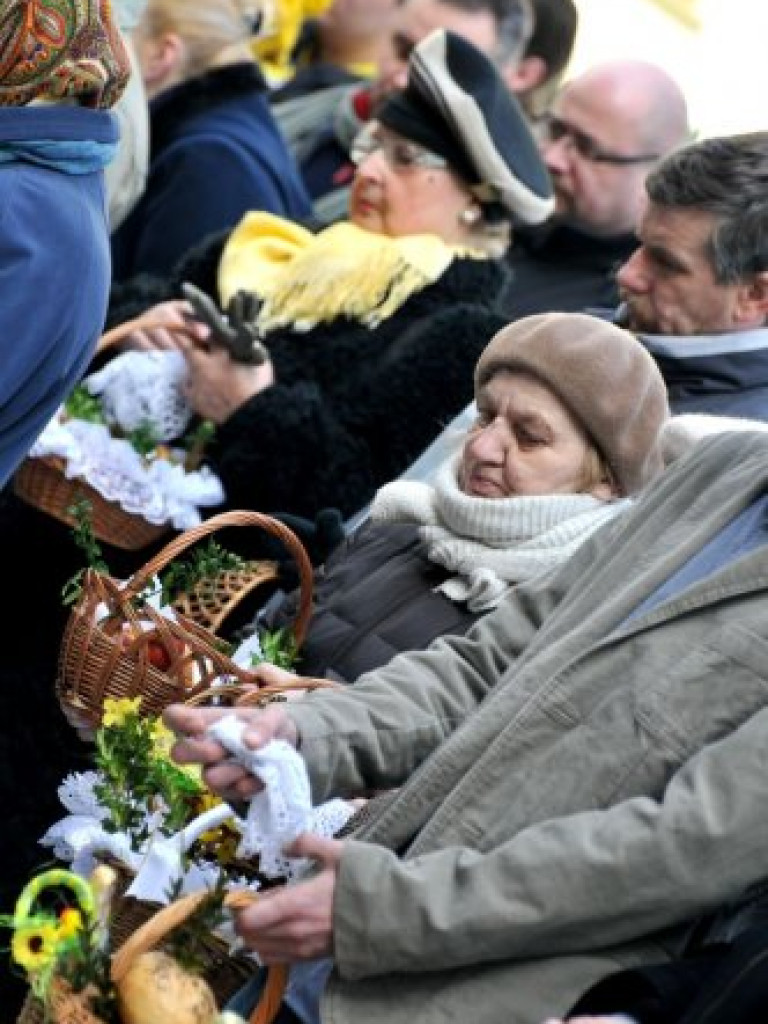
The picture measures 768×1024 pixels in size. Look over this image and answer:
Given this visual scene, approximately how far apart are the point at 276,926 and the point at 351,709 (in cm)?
36

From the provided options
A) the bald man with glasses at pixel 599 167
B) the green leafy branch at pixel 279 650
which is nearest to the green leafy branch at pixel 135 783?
Answer: the green leafy branch at pixel 279 650

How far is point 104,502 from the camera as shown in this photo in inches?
157

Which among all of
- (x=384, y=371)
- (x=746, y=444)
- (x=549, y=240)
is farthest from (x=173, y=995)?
(x=549, y=240)

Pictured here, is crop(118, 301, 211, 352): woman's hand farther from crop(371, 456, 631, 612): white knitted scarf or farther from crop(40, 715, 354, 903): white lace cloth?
crop(40, 715, 354, 903): white lace cloth

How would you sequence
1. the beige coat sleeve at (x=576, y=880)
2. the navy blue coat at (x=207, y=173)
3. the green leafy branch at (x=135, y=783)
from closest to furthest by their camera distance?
1. the beige coat sleeve at (x=576, y=880)
2. the green leafy branch at (x=135, y=783)
3. the navy blue coat at (x=207, y=173)

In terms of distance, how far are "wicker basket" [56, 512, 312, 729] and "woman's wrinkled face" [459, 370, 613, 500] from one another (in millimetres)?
361

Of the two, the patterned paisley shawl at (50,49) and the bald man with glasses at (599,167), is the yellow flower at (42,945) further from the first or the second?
the bald man with glasses at (599,167)

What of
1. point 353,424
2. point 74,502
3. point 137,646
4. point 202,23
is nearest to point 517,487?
point 137,646

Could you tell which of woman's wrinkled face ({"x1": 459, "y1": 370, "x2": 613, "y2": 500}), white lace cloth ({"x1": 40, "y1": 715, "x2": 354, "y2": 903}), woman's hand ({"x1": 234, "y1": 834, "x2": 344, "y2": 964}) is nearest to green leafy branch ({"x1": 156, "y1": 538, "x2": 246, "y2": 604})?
woman's wrinkled face ({"x1": 459, "y1": 370, "x2": 613, "y2": 500})

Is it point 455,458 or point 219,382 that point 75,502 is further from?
point 455,458

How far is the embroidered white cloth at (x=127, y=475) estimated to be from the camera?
3963 millimetres

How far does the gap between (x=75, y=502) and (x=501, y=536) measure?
102cm

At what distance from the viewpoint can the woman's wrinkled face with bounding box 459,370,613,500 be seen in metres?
3.38

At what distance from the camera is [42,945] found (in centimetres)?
236
